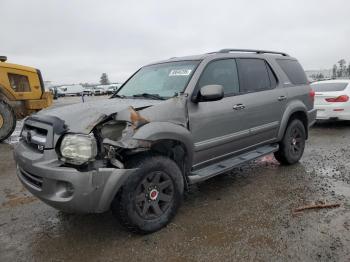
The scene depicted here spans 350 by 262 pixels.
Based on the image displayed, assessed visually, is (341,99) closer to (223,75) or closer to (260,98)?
(260,98)

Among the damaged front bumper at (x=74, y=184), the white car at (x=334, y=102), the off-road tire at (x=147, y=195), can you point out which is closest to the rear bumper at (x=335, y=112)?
the white car at (x=334, y=102)

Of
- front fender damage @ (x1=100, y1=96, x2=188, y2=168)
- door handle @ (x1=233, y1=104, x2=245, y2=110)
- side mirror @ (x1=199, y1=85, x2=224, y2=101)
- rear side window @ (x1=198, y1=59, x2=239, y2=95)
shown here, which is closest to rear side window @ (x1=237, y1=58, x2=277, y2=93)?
rear side window @ (x1=198, y1=59, x2=239, y2=95)

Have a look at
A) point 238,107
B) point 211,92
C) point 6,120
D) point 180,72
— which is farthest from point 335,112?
point 6,120

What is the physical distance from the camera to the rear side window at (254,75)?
452 cm

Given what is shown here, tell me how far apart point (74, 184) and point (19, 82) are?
8.21 metres

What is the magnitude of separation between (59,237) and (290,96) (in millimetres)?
3954

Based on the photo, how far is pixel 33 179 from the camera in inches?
123

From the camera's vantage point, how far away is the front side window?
962 cm

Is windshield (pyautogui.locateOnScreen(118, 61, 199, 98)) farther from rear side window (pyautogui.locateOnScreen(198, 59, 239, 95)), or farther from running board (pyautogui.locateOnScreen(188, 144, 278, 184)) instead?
running board (pyautogui.locateOnScreen(188, 144, 278, 184))

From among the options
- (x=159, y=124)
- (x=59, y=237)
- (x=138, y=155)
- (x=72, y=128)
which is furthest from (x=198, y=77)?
(x=59, y=237)

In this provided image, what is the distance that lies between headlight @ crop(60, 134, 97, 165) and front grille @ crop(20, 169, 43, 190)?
38 centimetres

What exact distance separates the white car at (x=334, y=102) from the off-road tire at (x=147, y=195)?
7052 mm

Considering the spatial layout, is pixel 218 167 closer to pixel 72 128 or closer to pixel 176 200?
pixel 176 200

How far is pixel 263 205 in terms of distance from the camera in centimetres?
394
